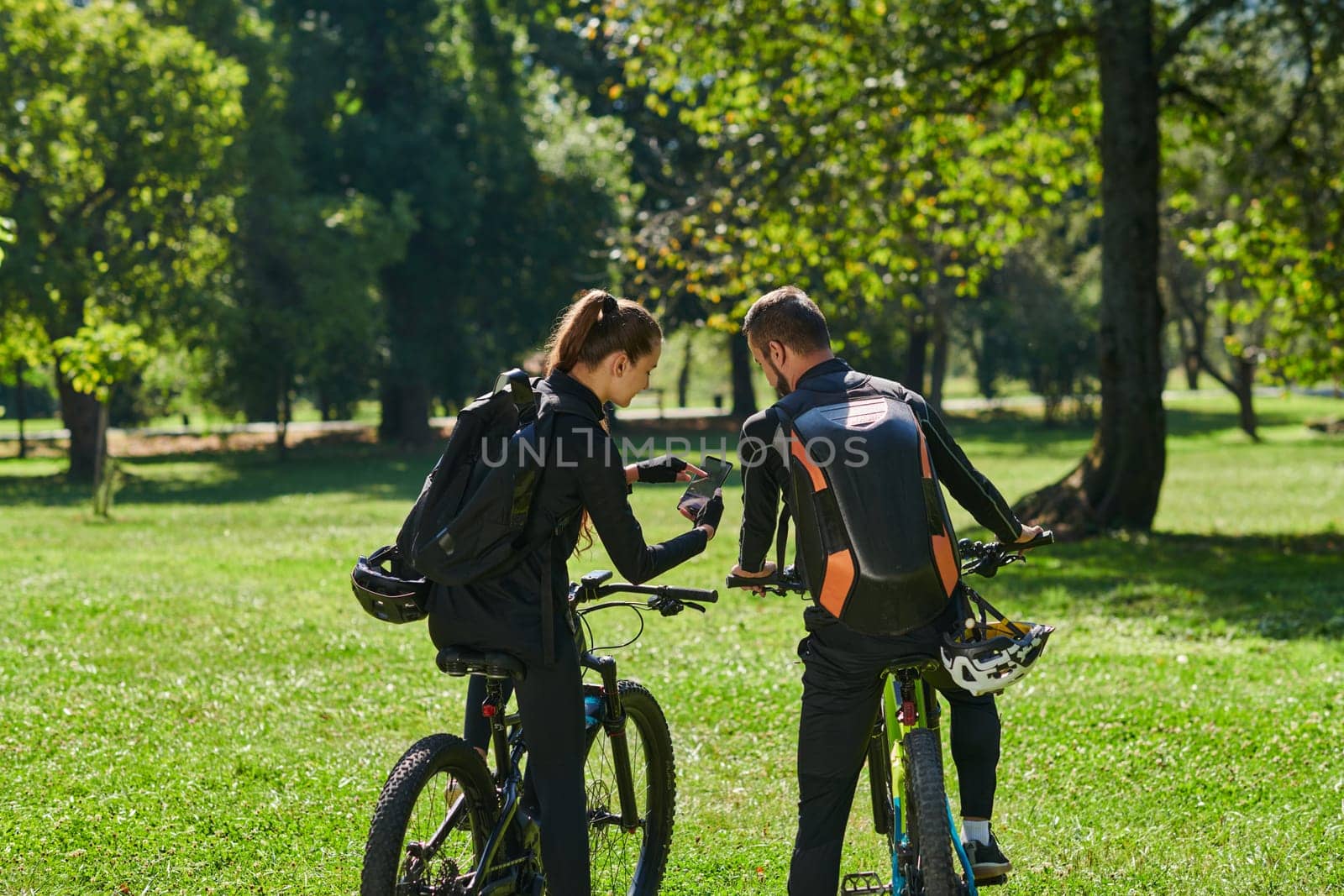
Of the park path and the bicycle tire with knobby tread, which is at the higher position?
the park path

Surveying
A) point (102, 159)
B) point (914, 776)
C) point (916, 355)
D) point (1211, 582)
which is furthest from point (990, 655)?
point (916, 355)

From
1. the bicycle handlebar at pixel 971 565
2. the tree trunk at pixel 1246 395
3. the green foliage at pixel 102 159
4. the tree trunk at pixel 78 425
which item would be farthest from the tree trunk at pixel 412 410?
the bicycle handlebar at pixel 971 565

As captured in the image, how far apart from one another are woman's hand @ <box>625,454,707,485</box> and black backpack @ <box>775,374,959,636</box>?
32 cm

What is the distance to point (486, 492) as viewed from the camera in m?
3.68

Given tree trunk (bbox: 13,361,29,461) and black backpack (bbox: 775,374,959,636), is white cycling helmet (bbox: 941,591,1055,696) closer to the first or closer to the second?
black backpack (bbox: 775,374,959,636)

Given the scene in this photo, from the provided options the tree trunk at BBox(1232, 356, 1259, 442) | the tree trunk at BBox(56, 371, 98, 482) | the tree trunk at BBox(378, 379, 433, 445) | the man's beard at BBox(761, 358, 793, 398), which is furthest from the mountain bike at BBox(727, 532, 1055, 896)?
the tree trunk at BBox(1232, 356, 1259, 442)

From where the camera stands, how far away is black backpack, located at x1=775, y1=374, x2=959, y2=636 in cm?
367

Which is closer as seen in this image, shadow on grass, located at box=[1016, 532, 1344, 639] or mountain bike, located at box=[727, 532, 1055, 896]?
mountain bike, located at box=[727, 532, 1055, 896]

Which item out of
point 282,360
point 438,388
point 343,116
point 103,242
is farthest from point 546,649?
point 438,388

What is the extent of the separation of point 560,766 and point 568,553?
61 cm

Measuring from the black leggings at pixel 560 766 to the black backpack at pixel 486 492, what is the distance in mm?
334

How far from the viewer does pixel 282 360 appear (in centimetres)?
3612

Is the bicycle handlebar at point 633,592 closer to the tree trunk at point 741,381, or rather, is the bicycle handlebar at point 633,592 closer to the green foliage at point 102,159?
the green foliage at point 102,159

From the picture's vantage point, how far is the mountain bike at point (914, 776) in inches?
143
